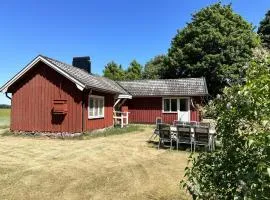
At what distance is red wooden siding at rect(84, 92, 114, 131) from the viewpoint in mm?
19000

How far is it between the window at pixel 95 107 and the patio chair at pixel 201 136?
7.97m

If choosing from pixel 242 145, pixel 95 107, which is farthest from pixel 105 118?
pixel 242 145

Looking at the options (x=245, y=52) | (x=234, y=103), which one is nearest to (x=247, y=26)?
(x=245, y=52)

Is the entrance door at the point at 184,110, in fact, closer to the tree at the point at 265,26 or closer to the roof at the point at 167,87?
the roof at the point at 167,87

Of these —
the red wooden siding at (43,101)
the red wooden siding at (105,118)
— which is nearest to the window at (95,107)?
the red wooden siding at (105,118)

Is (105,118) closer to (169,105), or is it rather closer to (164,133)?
(169,105)

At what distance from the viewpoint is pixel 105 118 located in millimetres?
22219

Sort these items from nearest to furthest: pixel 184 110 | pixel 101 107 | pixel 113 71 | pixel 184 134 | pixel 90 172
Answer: pixel 90 172
pixel 184 134
pixel 101 107
pixel 184 110
pixel 113 71

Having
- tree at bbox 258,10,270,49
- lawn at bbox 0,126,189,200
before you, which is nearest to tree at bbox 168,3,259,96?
tree at bbox 258,10,270,49

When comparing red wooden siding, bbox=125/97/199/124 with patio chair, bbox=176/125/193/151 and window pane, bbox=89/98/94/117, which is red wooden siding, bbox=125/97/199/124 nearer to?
window pane, bbox=89/98/94/117

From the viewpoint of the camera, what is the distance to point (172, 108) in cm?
2850

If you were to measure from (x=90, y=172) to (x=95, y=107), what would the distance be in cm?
1149

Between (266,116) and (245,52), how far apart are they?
40.2 metres

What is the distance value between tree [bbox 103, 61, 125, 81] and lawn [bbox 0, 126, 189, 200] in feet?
161
